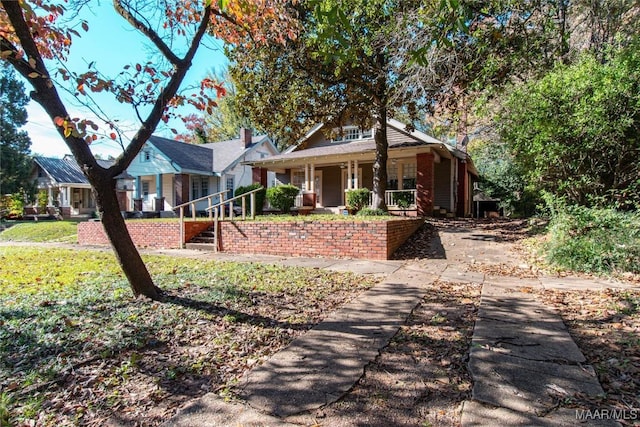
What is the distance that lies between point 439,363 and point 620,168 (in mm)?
7884

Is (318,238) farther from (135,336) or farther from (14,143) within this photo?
(14,143)

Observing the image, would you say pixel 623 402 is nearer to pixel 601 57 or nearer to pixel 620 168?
pixel 620 168

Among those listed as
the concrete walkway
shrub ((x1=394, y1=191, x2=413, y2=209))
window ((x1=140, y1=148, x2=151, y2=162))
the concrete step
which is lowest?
the concrete walkway

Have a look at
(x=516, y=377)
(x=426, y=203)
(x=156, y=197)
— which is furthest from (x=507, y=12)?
(x=156, y=197)

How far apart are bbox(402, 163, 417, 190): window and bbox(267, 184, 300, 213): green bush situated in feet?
18.0

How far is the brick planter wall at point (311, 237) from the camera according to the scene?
25.6ft

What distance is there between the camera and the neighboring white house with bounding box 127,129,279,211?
22859 mm

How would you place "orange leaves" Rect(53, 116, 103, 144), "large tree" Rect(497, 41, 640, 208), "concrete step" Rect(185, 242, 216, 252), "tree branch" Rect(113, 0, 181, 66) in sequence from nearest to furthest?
"orange leaves" Rect(53, 116, 103, 144) < "tree branch" Rect(113, 0, 181, 66) < "large tree" Rect(497, 41, 640, 208) < "concrete step" Rect(185, 242, 216, 252)

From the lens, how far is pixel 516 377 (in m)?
2.54

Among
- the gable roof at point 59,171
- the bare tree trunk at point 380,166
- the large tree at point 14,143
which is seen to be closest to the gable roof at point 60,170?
the gable roof at point 59,171

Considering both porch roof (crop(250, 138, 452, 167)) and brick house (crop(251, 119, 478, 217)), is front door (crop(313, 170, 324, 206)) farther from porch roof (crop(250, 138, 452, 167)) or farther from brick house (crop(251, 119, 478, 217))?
porch roof (crop(250, 138, 452, 167))

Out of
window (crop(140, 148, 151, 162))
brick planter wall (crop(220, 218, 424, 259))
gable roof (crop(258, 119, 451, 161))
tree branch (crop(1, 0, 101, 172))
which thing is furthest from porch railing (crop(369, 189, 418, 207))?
window (crop(140, 148, 151, 162))

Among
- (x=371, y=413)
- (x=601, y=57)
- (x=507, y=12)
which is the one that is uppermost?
(x=507, y=12)

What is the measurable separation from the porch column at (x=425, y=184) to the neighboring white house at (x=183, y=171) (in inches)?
453
